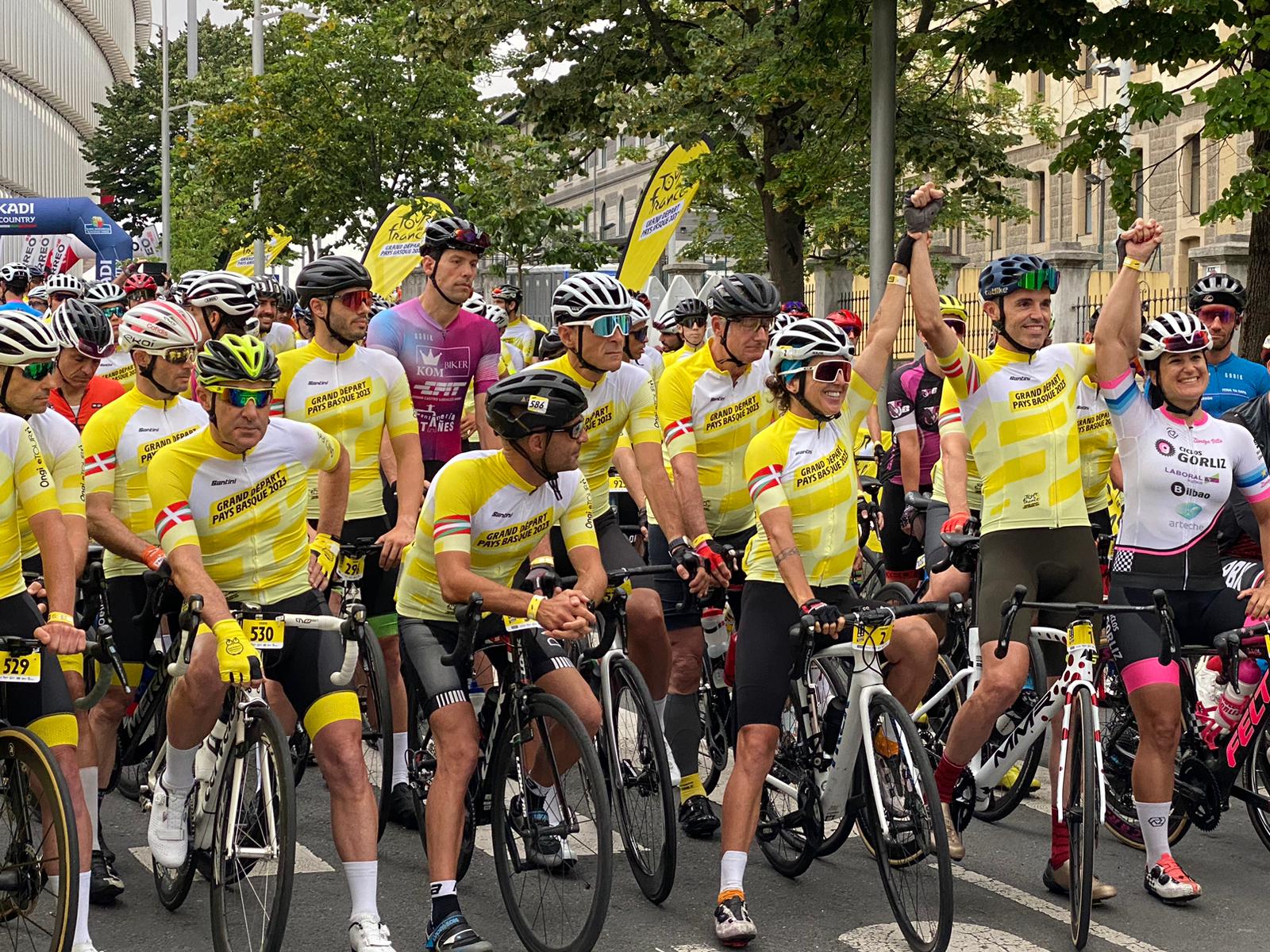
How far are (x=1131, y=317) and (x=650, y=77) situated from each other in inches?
643

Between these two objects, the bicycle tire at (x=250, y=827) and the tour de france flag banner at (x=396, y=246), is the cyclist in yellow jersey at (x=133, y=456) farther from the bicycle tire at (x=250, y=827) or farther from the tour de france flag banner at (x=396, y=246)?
the tour de france flag banner at (x=396, y=246)

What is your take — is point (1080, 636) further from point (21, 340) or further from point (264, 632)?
point (21, 340)

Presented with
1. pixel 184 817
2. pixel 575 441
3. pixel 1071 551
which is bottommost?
pixel 184 817

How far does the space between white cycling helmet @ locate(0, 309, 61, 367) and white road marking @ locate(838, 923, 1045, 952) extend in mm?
3301

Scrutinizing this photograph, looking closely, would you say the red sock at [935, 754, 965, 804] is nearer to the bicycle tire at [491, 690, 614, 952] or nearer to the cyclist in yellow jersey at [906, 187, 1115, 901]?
the cyclist in yellow jersey at [906, 187, 1115, 901]

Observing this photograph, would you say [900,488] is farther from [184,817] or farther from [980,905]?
[184,817]

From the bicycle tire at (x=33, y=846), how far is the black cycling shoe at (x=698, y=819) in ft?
9.90

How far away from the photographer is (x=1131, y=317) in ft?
22.4

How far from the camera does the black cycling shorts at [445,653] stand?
6074 mm

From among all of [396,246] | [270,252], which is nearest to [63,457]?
[396,246]

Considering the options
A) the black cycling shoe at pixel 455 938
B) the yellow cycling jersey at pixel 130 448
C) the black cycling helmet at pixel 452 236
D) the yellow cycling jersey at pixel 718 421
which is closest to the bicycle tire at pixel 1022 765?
the yellow cycling jersey at pixel 718 421

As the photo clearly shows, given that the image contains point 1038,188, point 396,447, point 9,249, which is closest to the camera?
point 396,447

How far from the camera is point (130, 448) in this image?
24.0 feet

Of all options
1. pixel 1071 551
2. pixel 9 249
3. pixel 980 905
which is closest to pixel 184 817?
pixel 980 905
